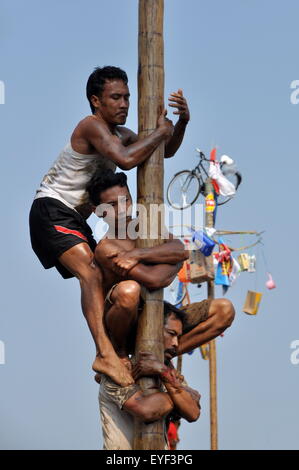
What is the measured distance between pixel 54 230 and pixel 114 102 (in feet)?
4.05

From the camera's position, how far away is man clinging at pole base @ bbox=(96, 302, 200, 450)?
28.8 ft

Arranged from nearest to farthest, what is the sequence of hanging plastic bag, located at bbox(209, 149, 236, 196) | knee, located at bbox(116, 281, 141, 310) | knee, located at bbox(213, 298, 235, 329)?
knee, located at bbox(116, 281, 141, 310)
knee, located at bbox(213, 298, 235, 329)
hanging plastic bag, located at bbox(209, 149, 236, 196)

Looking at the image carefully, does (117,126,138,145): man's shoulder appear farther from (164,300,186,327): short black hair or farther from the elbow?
(164,300,186,327): short black hair

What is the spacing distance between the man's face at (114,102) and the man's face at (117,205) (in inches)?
24.7

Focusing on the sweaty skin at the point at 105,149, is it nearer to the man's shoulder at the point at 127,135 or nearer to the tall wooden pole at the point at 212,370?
the man's shoulder at the point at 127,135

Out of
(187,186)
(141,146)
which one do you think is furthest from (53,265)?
(187,186)

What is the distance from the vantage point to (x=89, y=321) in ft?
29.6

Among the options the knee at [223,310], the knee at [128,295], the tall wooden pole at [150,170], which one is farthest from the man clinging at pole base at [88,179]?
the knee at [223,310]

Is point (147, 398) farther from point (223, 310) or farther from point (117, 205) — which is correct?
point (117, 205)

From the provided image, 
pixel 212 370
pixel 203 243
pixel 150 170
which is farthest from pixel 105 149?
pixel 212 370

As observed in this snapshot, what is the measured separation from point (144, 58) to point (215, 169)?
14.4 meters

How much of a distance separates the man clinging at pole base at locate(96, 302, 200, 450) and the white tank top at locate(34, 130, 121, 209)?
4.18 ft

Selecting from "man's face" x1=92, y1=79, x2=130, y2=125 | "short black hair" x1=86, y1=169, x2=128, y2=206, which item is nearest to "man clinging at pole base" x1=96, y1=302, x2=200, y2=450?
"short black hair" x1=86, y1=169, x2=128, y2=206

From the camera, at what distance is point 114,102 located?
923 cm
